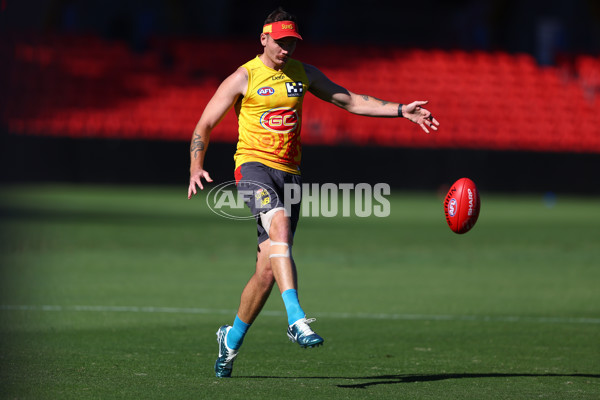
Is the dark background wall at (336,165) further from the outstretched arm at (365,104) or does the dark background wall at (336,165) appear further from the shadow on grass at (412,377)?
the shadow on grass at (412,377)

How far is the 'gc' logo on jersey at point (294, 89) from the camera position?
22.2ft

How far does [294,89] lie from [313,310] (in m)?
3.67

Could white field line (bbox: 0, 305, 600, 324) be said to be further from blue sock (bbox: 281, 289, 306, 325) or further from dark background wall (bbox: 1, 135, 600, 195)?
dark background wall (bbox: 1, 135, 600, 195)

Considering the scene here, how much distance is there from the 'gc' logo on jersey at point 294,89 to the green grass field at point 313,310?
1.92 metres

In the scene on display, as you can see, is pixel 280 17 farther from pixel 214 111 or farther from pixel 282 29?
pixel 214 111

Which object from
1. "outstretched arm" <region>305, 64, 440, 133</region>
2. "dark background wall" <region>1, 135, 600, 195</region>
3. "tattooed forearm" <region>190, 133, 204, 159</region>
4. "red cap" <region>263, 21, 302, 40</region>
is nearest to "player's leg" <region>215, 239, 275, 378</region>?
"tattooed forearm" <region>190, 133, 204, 159</region>

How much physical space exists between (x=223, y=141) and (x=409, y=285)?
1636 centimetres

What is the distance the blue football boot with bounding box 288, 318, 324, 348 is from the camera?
5.83 metres

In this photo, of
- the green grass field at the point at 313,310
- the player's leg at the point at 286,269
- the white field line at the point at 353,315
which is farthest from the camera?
the white field line at the point at 353,315

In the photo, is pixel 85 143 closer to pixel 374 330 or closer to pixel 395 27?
pixel 374 330

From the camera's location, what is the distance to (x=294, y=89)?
6785 mm

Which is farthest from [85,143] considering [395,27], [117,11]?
[395,27]

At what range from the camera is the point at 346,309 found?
1005 centimetres

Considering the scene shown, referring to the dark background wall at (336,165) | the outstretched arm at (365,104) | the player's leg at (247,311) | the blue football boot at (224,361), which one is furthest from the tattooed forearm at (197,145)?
the dark background wall at (336,165)
